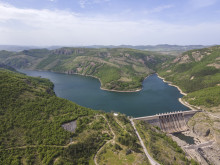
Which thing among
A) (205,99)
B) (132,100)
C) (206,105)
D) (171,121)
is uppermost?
(205,99)

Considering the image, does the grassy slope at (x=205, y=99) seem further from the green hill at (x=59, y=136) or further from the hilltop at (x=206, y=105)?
the green hill at (x=59, y=136)

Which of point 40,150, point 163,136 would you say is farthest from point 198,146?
point 40,150

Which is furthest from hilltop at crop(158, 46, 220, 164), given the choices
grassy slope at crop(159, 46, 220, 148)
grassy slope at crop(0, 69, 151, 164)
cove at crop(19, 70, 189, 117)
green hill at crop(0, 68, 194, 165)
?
grassy slope at crop(0, 69, 151, 164)

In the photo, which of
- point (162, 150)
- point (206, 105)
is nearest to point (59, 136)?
point (162, 150)

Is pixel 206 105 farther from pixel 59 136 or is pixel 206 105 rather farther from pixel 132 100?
pixel 59 136

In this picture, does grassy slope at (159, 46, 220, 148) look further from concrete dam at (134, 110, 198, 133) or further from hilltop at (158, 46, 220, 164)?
concrete dam at (134, 110, 198, 133)

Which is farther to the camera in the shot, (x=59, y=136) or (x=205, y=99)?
(x=205, y=99)

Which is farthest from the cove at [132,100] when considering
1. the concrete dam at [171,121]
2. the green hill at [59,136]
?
the green hill at [59,136]
